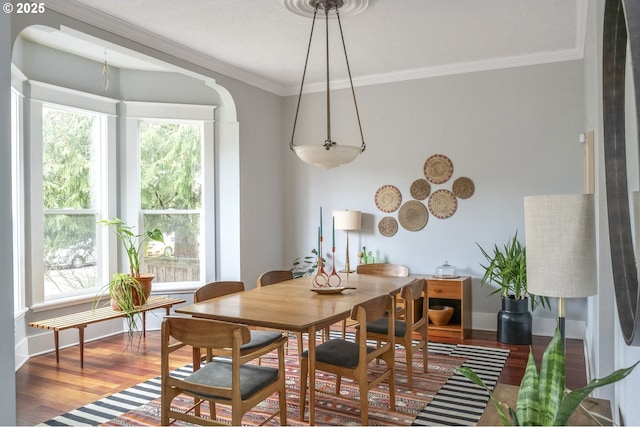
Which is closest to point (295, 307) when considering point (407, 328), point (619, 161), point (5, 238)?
point (407, 328)

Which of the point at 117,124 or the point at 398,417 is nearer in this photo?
the point at 398,417

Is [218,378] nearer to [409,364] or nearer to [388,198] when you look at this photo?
[409,364]

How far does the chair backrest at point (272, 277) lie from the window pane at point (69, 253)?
2.23 m

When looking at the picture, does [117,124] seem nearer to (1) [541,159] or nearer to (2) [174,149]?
(2) [174,149]

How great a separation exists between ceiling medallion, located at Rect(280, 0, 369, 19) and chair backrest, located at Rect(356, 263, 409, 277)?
215 cm

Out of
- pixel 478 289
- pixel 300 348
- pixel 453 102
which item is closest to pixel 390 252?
pixel 478 289

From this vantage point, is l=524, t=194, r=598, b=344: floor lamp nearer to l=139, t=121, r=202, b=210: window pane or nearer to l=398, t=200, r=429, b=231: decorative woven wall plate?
l=398, t=200, r=429, b=231: decorative woven wall plate

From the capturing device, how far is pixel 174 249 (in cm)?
568

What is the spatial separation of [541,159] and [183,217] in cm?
395

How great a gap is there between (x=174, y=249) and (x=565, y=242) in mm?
4678

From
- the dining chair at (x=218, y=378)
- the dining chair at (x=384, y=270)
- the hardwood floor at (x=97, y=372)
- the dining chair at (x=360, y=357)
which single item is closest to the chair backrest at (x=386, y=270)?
the dining chair at (x=384, y=270)

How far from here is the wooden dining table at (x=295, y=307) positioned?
2.64m

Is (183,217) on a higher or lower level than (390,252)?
higher

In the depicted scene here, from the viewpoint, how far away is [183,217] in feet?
18.8
